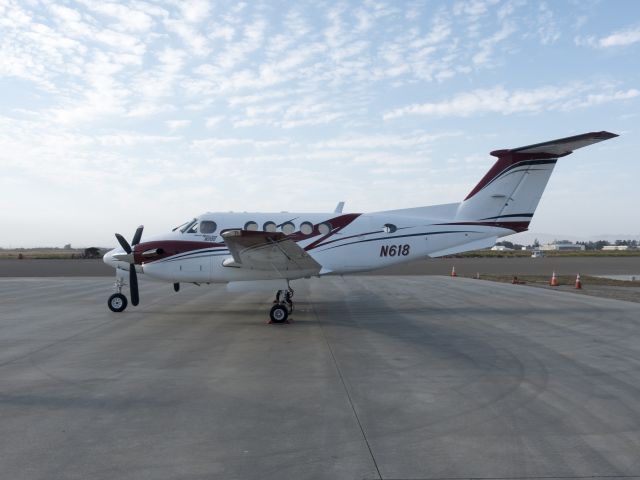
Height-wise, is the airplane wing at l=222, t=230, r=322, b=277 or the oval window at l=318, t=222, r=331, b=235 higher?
the oval window at l=318, t=222, r=331, b=235

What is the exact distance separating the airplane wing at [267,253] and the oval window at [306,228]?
1421 mm

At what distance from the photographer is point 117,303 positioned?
49.2 ft

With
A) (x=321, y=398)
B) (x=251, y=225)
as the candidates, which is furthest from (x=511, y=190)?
(x=321, y=398)

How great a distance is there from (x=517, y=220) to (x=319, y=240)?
6.16 m

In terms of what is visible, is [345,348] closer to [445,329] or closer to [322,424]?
[445,329]

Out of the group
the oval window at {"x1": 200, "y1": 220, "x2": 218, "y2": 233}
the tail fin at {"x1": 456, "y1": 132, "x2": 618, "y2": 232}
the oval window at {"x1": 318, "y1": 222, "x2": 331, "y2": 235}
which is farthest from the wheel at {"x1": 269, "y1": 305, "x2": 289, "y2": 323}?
the tail fin at {"x1": 456, "y1": 132, "x2": 618, "y2": 232}

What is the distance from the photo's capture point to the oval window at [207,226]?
14.6 m

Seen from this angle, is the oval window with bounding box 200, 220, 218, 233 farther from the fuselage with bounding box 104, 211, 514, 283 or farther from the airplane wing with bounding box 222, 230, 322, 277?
the airplane wing with bounding box 222, 230, 322, 277

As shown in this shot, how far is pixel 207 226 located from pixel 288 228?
2369 millimetres

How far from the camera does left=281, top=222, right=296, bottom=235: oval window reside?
584 inches

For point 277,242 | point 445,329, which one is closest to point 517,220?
point 445,329

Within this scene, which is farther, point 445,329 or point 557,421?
point 445,329

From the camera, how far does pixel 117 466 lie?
4.30 m

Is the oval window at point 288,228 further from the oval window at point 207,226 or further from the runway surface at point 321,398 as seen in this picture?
the runway surface at point 321,398
